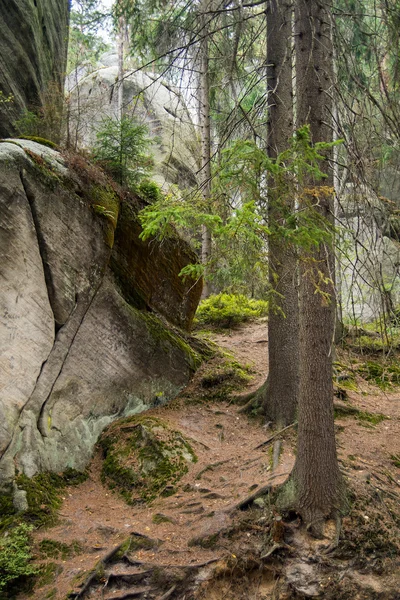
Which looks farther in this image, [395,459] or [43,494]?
[395,459]

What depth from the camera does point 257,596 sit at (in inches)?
184

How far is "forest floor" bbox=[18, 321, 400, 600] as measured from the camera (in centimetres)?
470

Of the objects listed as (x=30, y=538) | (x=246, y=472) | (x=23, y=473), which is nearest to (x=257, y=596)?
(x=246, y=472)

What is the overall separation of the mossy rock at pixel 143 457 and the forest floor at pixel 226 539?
0.17 meters

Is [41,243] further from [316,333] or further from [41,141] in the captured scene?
[316,333]

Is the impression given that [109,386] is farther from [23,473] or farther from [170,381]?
[23,473]

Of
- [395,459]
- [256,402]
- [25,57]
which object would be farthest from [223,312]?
[25,57]

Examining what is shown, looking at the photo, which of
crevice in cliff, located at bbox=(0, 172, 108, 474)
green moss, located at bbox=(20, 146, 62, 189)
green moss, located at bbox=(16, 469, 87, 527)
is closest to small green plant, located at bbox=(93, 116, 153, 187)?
green moss, located at bbox=(20, 146, 62, 189)

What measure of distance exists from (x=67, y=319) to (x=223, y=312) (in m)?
6.31

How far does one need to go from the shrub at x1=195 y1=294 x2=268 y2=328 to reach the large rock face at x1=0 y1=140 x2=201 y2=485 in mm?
3880

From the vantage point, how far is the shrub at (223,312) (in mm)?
12883

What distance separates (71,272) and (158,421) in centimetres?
293

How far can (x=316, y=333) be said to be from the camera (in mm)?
5047

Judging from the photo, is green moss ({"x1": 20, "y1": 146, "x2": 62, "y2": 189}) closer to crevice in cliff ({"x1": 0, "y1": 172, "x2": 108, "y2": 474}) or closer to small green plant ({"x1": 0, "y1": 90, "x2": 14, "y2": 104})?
crevice in cliff ({"x1": 0, "y1": 172, "x2": 108, "y2": 474})
